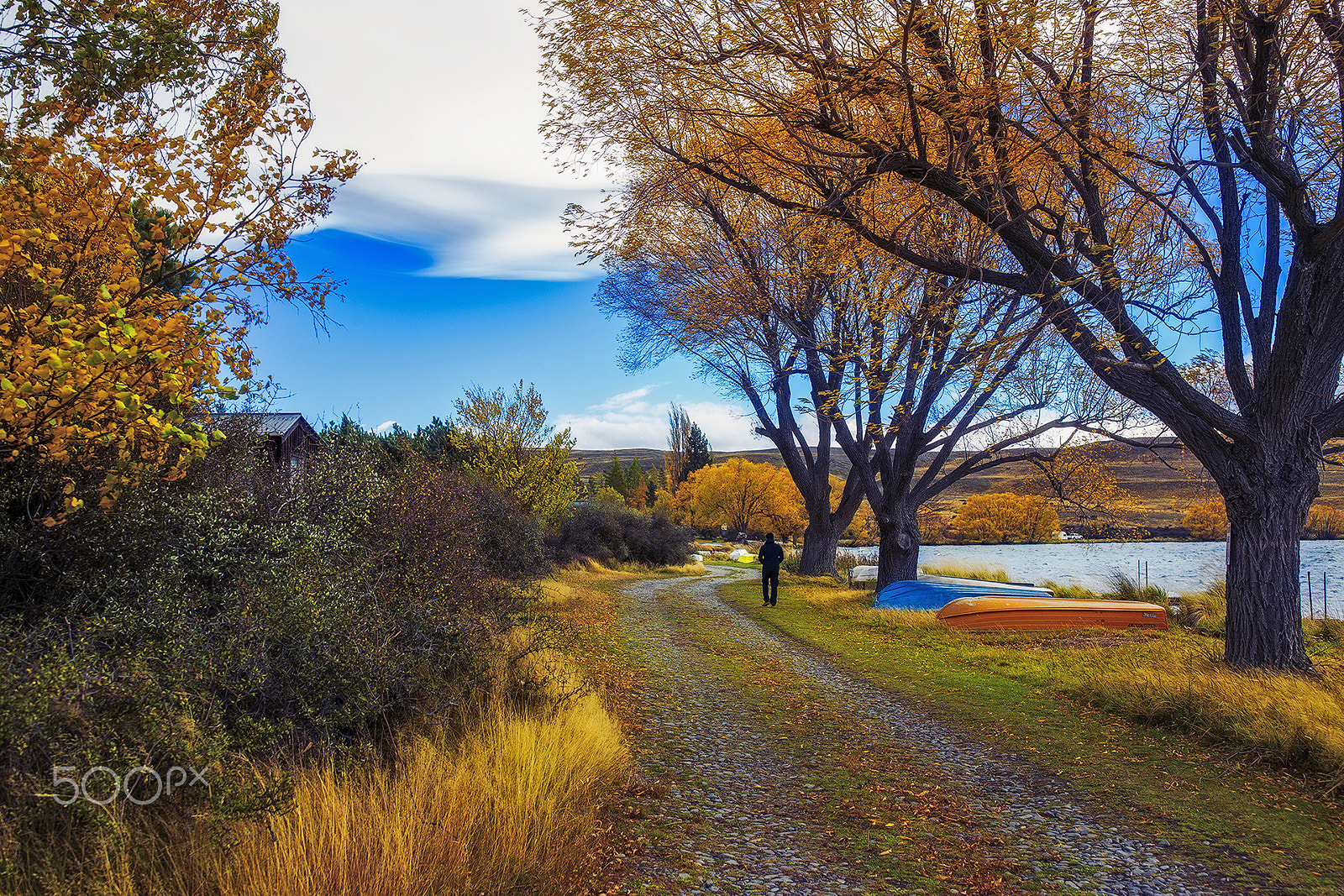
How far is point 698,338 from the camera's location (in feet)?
59.7

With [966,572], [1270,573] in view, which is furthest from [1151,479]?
[1270,573]

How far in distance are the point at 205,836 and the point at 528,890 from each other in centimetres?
146

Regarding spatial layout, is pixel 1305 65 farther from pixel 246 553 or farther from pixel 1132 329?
pixel 246 553

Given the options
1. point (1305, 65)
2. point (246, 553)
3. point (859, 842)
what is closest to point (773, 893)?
point (859, 842)

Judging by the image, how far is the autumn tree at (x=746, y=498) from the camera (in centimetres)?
6519

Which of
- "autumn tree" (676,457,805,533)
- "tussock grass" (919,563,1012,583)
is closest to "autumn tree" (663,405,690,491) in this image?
"autumn tree" (676,457,805,533)

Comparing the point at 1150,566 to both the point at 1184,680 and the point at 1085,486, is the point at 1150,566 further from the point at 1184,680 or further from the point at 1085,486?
the point at 1184,680

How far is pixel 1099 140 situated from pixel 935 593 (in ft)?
32.0

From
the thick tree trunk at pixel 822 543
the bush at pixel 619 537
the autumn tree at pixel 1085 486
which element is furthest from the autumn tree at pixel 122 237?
the bush at pixel 619 537

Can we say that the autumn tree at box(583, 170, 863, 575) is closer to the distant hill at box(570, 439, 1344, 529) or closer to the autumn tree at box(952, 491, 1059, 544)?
the distant hill at box(570, 439, 1344, 529)

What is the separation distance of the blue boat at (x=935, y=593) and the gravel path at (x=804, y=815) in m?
7.27

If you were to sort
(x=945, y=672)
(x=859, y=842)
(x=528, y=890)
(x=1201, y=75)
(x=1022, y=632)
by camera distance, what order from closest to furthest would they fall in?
1. (x=528, y=890)
2. (x=859, y=842)
3. (x=1201, y=75)
4. (x=945, y=672)
5. (x=1022, y=632)

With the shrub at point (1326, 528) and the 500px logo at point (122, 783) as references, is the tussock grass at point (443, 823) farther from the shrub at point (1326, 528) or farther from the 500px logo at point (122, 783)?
the shrub at point (1326, 528)

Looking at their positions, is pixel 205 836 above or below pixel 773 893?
above
